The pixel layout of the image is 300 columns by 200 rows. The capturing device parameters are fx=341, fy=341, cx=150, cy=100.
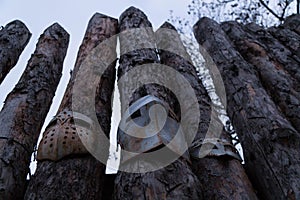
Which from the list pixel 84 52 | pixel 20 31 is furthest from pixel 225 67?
pixel 20 31

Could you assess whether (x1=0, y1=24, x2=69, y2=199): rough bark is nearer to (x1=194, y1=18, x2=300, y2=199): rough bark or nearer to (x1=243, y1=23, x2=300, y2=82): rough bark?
(x1=194, y1=18, x2=300, y2=199): rough bark

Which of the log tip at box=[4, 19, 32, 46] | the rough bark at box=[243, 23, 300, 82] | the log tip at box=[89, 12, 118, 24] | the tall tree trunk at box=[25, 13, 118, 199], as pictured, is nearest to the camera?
the tall tree trunk at box=[25, 13, 118, 199]

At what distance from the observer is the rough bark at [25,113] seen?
1.64 meters

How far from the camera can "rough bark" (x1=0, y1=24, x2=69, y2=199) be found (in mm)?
1641

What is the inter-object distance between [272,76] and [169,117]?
39.2 inches

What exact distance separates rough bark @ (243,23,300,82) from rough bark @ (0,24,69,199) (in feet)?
5.38

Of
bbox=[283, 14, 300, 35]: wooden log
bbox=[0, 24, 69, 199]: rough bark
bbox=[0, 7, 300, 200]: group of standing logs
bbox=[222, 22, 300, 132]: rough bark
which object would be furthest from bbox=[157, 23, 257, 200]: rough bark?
bbox=[283, 14, 300, 35]: wooden log

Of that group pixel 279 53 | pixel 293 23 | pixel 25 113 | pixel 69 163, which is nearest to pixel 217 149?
pixel 69 163

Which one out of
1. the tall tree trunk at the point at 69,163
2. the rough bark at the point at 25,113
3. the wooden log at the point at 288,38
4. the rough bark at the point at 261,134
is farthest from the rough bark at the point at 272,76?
the rough bark at the point at 25,113

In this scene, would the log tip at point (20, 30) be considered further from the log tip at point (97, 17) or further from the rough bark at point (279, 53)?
the rough bark at point (279, 53)

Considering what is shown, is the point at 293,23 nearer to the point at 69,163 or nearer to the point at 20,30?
the point at 20,30

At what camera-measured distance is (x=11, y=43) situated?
270 centimetres

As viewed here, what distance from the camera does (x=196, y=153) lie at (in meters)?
1.68

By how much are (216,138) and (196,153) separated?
0.56 feet
